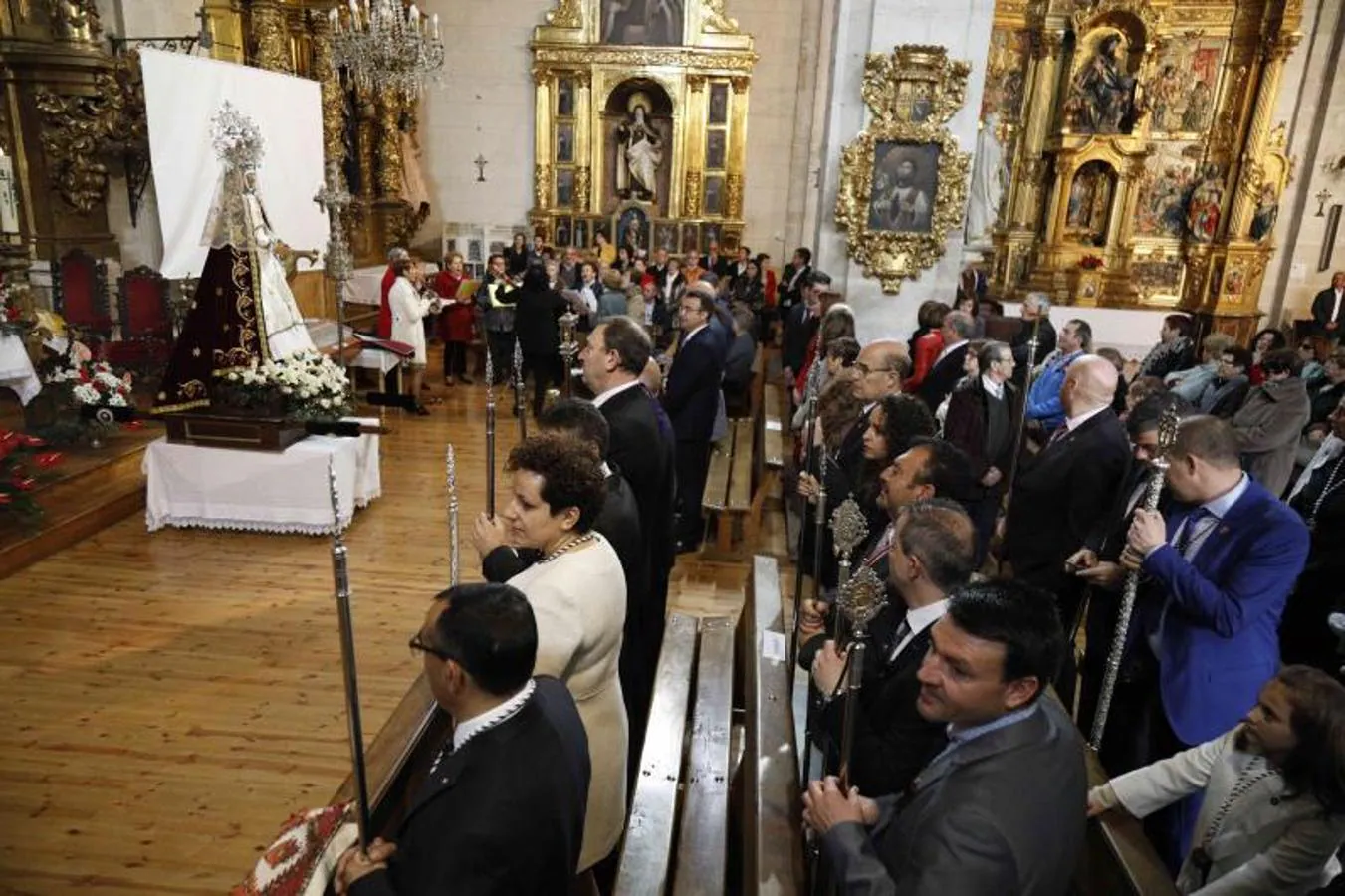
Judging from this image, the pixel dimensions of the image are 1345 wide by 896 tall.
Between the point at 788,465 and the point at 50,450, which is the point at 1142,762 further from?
the point at 50,450

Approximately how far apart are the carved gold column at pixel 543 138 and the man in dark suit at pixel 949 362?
36.9 ft

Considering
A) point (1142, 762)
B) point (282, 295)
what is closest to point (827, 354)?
point (1142, 762)

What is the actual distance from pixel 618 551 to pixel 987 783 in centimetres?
157

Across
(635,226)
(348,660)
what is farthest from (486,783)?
(635,226)

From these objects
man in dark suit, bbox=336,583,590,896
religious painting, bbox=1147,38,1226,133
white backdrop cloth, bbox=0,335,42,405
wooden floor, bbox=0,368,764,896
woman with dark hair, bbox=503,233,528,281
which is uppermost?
religious painting, bbox=1147,38,1226,133

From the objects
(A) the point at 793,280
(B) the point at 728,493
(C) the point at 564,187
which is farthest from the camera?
(C) the point at 564,187

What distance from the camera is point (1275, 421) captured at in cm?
536

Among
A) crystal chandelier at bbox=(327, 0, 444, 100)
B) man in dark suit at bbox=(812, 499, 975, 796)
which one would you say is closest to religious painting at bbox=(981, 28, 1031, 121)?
crystal chandelier at bbox=(327, 0, 444, 100)

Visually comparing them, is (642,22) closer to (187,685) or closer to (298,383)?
(298,383)

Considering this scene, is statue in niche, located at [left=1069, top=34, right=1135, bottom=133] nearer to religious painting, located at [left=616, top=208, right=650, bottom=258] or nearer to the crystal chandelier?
religious painting, located at [left=616, top=208, right=650, bottom=258]

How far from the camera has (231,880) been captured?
2.94 metres

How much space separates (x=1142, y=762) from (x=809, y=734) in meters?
1.40

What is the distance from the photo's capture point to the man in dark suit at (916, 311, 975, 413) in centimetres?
559

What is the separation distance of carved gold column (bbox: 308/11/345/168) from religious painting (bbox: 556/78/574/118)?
4.01m
